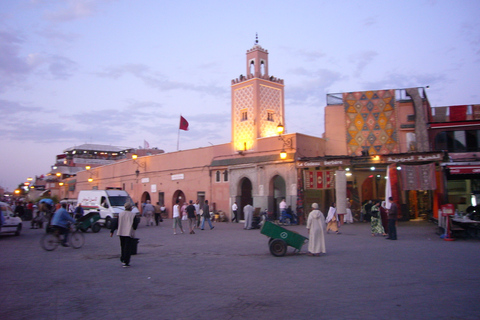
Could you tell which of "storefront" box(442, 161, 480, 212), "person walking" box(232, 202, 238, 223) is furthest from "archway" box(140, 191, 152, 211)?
"storefront" box(442, 161, 480, 212)

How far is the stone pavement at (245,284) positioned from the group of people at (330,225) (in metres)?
0.40

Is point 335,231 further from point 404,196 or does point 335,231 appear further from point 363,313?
point 363,313

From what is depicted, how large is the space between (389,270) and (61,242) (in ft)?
33.5

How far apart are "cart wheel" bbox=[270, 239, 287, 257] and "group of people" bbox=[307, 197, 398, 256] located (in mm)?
747

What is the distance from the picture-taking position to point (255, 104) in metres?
27.8

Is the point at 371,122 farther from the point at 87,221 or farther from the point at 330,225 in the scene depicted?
the point at 87,221

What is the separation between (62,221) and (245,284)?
8.12 metres

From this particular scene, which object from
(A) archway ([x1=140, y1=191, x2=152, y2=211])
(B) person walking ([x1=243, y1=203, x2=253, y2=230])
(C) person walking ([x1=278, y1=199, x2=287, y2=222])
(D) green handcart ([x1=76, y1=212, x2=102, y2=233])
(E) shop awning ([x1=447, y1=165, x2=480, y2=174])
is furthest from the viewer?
(A) archway ([x1=140, y1=191, x2=152, y2=211])

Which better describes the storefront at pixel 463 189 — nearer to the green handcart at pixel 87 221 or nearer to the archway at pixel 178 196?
the green handcart at pixel 87 221

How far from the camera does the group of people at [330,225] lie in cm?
1116

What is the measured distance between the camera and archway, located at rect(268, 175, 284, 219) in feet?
85.0

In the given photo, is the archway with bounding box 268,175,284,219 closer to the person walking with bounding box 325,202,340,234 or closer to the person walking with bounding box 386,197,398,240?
the person walking with bounding box 325,202,340,234

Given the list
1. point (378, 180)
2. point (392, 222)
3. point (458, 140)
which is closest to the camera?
point (392, 222)

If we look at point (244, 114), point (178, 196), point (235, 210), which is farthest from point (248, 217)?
point (178, 196)
